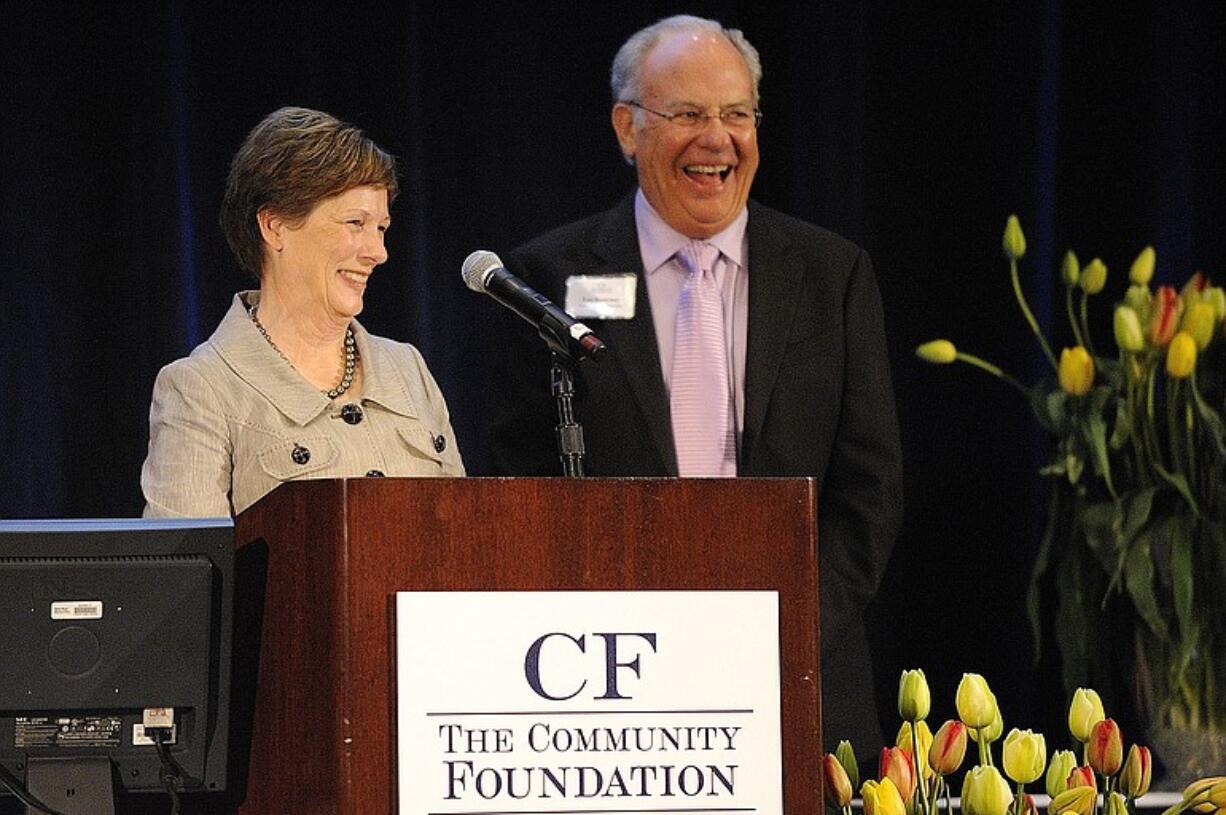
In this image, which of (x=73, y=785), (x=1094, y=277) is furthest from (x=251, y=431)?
(x=1094, y=277)

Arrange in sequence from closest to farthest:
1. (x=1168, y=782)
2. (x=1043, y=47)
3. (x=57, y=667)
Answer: (x=57, y=667) → (x=1168, y=782) → (x=1043, y=47)

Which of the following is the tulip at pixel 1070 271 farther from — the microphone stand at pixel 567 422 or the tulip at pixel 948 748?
the tulip at pixel 948 748

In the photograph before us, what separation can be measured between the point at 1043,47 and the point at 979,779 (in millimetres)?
2615

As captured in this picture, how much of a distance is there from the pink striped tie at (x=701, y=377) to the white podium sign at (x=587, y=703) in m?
1.34

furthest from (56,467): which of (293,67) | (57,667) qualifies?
(57,667)

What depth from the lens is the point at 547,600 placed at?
1.55 metres

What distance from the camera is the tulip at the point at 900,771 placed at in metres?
1.56

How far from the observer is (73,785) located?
5.50 ft

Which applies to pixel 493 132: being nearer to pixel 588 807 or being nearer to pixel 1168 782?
pixel 1168 782

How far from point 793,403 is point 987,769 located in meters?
1.49

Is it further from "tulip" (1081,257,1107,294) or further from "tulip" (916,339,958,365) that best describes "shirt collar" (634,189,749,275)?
"tulip" (1081,257,1107,294)

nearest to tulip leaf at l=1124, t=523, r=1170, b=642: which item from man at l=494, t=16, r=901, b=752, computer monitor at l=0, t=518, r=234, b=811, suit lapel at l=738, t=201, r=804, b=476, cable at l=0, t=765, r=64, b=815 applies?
man at l=494, t=16, r=901, b=752

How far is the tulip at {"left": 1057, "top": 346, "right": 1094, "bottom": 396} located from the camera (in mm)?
3420

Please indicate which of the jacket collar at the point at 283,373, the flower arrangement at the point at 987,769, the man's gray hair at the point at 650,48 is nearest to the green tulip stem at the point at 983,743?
the flower arrangement at the point at 987,769
